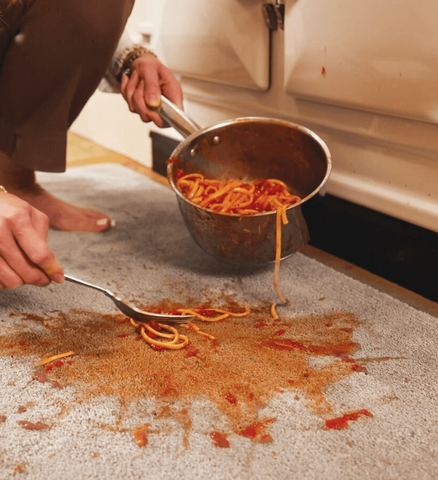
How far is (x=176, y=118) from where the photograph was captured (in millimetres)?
1130

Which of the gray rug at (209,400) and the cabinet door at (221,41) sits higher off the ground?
the cabinet door at (221,41)

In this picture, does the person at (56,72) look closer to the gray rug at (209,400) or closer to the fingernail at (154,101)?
the fingernail at (154,101)

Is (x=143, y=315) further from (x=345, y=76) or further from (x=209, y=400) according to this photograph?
(x=345, y=76)

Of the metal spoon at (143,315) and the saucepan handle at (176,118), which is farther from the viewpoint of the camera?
the saucepan handle at (176,118)


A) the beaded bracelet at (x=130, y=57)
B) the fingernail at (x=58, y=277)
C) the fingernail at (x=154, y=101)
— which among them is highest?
the beaded bracelet at (x=130, y=57)

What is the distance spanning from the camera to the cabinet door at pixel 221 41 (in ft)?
4.14

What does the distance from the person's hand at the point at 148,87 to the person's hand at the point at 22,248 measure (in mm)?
522

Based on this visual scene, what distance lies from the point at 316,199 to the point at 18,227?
31.1 inches

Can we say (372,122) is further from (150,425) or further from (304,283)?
(150,425)

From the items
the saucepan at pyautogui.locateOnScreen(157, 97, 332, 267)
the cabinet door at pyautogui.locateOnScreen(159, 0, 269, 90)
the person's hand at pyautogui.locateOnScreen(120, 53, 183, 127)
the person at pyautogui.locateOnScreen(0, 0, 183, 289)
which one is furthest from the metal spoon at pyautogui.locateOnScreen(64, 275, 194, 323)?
the cabinet door at pyautogui.locateOnScreen(159, 0, 269, 90)

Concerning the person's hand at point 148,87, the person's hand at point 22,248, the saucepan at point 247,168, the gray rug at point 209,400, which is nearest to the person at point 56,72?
the person's hand at point 148,87

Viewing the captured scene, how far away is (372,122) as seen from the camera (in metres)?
1.08

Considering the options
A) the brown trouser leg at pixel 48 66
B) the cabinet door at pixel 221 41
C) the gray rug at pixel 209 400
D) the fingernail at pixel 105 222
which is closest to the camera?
the gray rug at pixel 209 400

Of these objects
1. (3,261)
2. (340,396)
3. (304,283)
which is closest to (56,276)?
(3,261)
